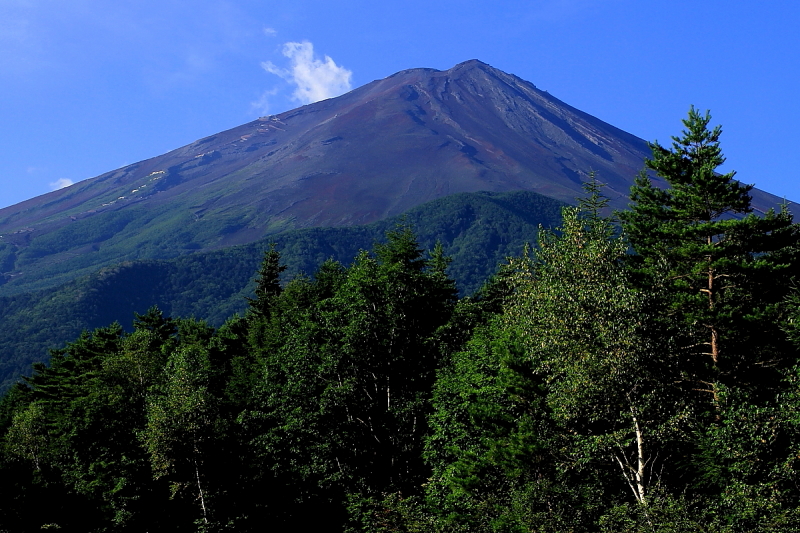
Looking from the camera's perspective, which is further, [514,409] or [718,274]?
[514,409]

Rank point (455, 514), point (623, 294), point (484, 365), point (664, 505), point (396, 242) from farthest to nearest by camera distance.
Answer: point (396, 242) < point (484, 365) < point (455, 514) < point (623, 294) < point (664, 505)

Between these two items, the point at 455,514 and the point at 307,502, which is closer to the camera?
the point at 455,514

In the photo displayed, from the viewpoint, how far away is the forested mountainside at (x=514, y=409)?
932 inches

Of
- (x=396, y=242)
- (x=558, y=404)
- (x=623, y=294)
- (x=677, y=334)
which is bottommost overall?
(x=558, y=404)

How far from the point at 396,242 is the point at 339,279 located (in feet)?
23.1

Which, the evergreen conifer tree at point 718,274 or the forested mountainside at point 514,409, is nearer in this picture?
the forested mountainside at point 514,409

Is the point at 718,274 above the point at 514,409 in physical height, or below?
above

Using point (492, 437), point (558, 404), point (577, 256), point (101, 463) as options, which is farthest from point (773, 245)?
point (101, 463)

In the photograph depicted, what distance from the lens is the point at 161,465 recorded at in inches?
1401

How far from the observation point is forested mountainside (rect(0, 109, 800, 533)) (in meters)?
23.7

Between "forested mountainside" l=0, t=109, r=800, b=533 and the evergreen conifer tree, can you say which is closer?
"forested mountainside" l=0, t=109, r=800, b=533

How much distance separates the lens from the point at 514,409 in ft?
99.8

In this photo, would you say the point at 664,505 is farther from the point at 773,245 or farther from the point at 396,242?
the point at 396,242

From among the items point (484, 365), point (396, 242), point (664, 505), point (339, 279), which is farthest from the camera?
point (339, 279)
